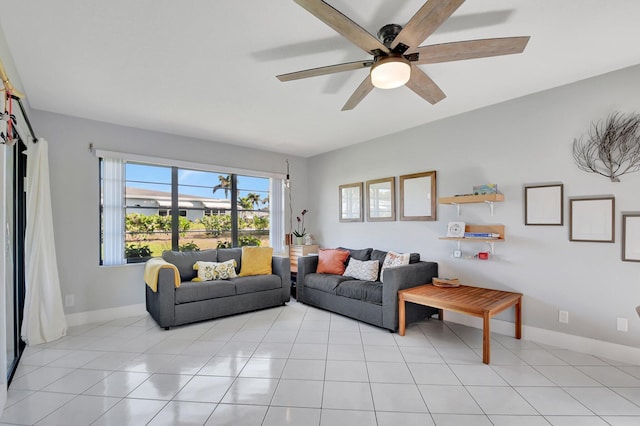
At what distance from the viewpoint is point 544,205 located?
9.98ft

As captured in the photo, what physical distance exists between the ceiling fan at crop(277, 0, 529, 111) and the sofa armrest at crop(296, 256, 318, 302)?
296 cm

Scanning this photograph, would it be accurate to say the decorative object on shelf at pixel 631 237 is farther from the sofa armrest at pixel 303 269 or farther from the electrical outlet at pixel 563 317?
the sofa armrest at pixel 303 269

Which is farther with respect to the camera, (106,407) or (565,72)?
(565,72)

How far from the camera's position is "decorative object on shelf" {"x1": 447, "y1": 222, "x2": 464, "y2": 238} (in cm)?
357

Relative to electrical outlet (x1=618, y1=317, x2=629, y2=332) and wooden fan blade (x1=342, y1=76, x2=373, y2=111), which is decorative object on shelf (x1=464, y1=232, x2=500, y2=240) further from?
wooden fan blade (x1=342, y1=76, x2=373, y2=111)

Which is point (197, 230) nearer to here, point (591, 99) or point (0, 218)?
point (0, 218)

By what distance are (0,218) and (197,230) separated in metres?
2.76

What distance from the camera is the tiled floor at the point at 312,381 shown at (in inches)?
75.3

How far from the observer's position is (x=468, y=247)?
3.60 m

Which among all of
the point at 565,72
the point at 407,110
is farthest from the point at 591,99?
the point at 407,110

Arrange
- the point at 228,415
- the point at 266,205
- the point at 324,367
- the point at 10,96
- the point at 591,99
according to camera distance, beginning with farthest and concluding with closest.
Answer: the point at 266,205
the point at 591,99
the point at 324,367
the point at 10,96
the point at 228,415

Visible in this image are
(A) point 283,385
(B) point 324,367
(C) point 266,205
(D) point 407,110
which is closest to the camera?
(A) point 283,385

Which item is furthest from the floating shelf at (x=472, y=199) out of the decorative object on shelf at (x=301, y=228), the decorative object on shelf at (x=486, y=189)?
the decorative object on shelf at (x=301, y=228)

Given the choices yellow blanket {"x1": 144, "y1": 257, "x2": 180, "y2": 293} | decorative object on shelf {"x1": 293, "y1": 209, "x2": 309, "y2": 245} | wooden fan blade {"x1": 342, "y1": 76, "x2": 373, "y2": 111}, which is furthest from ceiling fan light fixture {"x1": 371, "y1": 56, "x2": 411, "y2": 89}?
decorative object on shelf {"x1": 293, "y1": 209, "x2": 309, "y2": 245}
